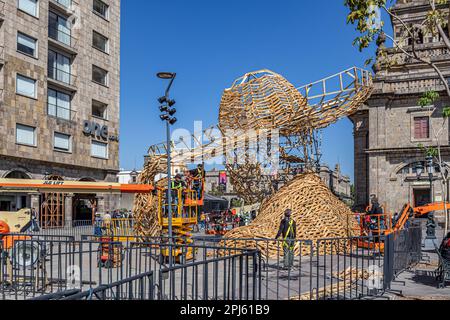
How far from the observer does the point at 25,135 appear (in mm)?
28688

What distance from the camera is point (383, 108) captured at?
36094 millimetres

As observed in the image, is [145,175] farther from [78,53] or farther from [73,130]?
[78,53]

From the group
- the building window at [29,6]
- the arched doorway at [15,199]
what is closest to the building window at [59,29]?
the building window at [29,6]

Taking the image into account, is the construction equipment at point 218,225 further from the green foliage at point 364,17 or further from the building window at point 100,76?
the green foliage at point 364,17

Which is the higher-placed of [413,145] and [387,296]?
[413,145]

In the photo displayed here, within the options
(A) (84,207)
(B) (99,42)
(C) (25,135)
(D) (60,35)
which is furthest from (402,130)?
(C) (25,135)

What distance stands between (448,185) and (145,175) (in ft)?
79.3

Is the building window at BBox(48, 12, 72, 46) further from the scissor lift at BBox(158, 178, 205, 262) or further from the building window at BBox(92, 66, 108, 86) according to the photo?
the scissor lift at BBox(158, 178, 205, 262)

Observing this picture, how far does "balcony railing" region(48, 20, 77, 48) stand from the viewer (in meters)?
31.9

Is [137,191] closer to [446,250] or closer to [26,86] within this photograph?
[446,250]

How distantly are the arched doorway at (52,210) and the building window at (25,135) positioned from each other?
256cm

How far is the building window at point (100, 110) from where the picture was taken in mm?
36062

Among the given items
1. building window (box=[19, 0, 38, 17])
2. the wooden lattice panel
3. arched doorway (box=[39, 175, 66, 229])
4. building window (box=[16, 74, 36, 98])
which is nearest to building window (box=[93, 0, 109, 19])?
building window (box=[19, 0, 38, 17])
